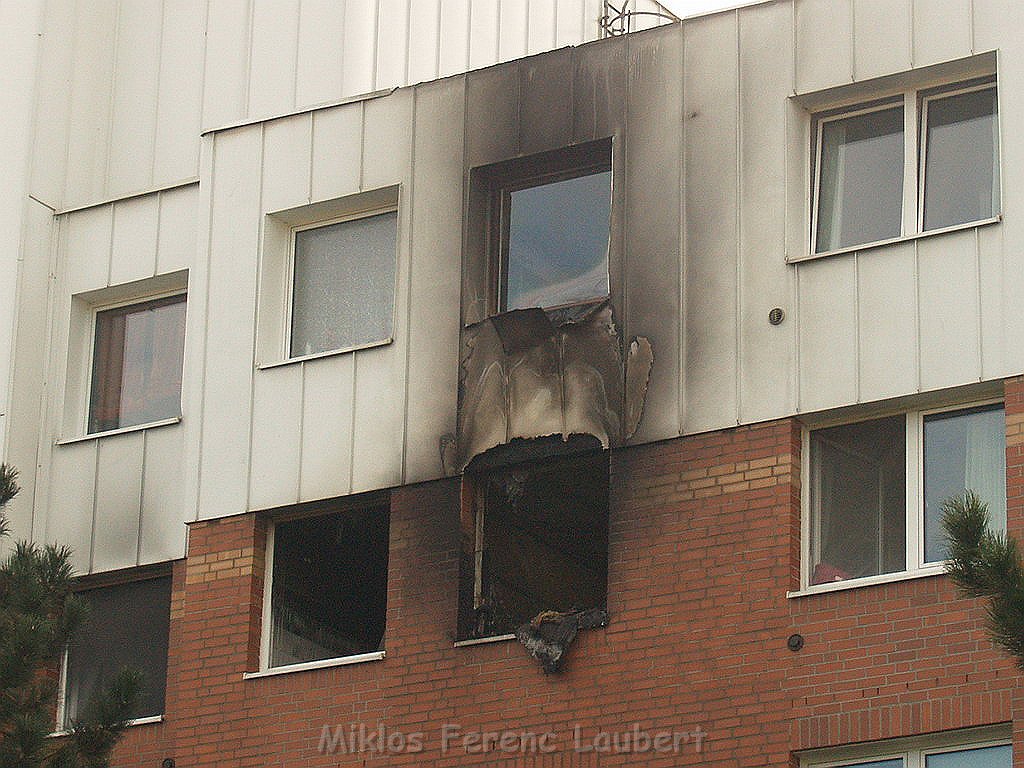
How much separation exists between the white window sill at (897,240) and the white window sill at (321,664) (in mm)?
5203

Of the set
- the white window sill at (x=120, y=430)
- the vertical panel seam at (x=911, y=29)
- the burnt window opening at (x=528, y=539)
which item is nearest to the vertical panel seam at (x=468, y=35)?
the white window sill at (x=120, y=430)

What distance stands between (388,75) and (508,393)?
544 centimetres

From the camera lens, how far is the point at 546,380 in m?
20.4

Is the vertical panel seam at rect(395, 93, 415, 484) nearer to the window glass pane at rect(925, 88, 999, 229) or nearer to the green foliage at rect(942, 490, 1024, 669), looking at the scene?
the window glass pane at rect(925, 88, 999, 229)

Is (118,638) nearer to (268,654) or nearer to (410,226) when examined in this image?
(268,654)

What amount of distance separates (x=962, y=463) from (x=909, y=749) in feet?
7.97

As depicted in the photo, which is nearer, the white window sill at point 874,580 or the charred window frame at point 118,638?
the white window sill at point 874,580

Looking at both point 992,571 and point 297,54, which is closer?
point 992,571

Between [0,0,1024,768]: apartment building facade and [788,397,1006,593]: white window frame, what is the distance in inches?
1.3

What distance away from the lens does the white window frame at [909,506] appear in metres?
18.2

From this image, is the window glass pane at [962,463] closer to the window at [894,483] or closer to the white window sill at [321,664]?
the window at [894,483]

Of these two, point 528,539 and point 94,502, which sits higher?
point 94,502

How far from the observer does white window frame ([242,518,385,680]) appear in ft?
67.6

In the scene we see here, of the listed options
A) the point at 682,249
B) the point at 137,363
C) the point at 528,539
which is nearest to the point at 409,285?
the point at 528,539
